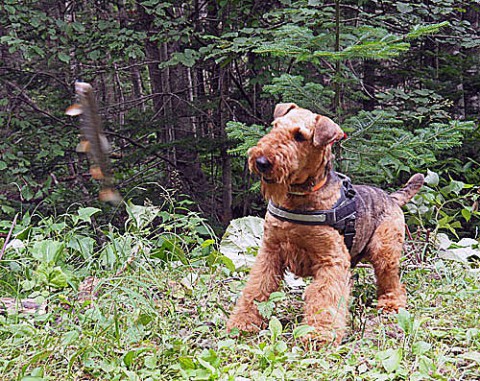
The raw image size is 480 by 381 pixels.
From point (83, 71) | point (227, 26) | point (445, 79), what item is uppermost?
point (227, 26)

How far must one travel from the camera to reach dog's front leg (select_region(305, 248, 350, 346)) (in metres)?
2.35

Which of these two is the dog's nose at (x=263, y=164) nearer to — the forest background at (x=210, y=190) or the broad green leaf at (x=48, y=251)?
the forest background at (x=210, y=190)

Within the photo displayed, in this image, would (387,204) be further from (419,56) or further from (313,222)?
(419,56)

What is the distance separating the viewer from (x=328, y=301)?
239 centimetres

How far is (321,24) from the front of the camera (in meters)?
4.09

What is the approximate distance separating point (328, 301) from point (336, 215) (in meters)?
0.41

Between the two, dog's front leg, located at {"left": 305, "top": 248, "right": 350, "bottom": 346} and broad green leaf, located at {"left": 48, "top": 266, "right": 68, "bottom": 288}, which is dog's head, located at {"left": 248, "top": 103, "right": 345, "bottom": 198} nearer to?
dog's front leg, located at {"left": 305, "top": 248, "right": 350, "bottom": 346}

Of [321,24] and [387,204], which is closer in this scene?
[387,204]

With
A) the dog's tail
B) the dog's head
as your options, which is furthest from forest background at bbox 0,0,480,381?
the dog's head

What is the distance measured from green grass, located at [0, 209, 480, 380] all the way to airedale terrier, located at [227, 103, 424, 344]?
13 centimetres

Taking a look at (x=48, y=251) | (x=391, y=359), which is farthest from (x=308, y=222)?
(x=48, y=251)

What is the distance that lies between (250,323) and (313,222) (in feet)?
1.95

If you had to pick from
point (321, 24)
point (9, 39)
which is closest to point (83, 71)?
point (9, 39)

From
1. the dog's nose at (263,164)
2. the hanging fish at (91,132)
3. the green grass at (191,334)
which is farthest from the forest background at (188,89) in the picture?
the hanging fish at (91,132)
